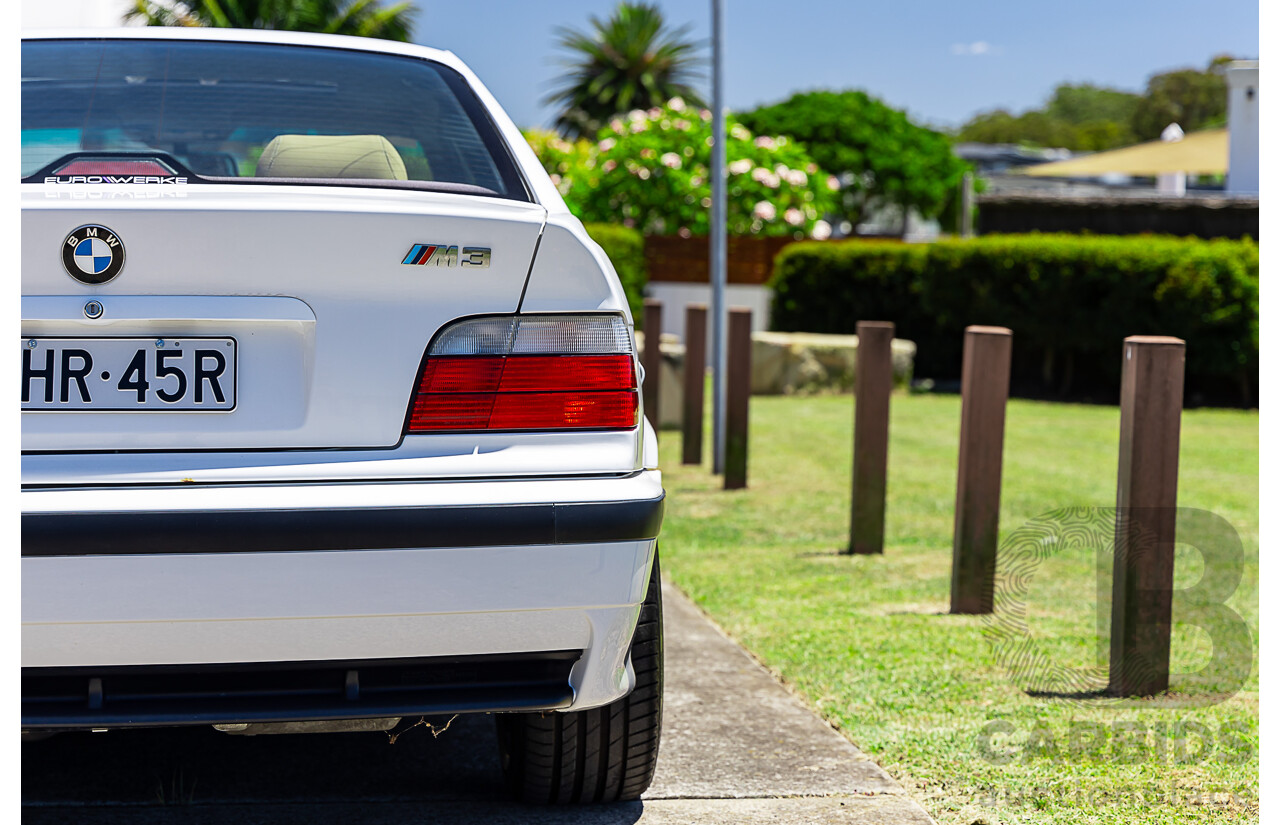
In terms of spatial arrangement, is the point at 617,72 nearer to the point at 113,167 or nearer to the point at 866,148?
the point at 866,148

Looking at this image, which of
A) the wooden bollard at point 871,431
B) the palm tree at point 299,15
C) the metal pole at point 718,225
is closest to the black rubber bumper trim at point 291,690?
the wooden bollard at point 871,431

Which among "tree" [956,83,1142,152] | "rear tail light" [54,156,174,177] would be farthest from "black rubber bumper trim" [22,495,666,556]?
"tree" [956,83,1142,152]

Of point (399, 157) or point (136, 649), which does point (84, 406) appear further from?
point (399, 157)

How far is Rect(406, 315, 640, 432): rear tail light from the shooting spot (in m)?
2.29

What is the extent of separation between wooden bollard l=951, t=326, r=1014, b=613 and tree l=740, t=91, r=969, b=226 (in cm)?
5124

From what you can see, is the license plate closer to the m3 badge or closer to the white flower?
the m3 badge

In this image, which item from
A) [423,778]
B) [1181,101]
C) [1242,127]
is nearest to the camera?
[423,778]

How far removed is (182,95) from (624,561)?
1.68 metres

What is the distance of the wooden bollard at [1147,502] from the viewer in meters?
3.56

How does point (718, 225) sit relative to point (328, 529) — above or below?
above

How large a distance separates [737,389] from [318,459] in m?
5.72

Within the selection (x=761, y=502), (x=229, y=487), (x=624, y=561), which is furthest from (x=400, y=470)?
(x=761, y=502)

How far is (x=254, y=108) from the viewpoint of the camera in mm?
3158

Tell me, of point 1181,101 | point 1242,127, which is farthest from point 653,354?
point 1181,101
